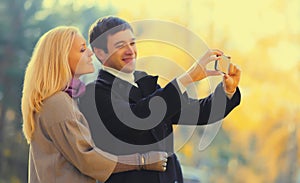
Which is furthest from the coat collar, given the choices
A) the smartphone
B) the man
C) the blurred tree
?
the blurred tree

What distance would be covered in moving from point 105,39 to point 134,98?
157 mm

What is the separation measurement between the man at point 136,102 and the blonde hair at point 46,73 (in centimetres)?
8

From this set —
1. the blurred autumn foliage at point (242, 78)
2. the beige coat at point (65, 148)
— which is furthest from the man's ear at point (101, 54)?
the blurred autumn foliage at point (242, 78)

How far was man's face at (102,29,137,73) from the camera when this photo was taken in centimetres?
116

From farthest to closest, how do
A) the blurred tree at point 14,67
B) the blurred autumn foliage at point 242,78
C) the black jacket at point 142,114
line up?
the blurred tree at point 14,67, the blurred autumn foliage at point 242,78, the black jacket at point 142,114

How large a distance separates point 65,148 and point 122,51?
254 millimetres

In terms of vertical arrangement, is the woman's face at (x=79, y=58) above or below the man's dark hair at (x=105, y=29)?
below

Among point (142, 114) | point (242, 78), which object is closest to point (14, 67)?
point (242, 78)

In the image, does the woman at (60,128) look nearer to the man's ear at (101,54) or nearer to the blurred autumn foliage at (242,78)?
the man's ear at (101,54)

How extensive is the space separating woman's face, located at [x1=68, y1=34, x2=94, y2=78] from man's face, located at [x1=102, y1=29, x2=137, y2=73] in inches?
1.9

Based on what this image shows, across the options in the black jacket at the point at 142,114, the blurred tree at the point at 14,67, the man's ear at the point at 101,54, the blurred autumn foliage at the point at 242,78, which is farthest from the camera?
the blurred tree at the point at 14,67

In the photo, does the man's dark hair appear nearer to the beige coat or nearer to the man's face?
the man's face

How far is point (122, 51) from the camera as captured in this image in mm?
1156

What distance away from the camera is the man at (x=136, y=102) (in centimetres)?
108
